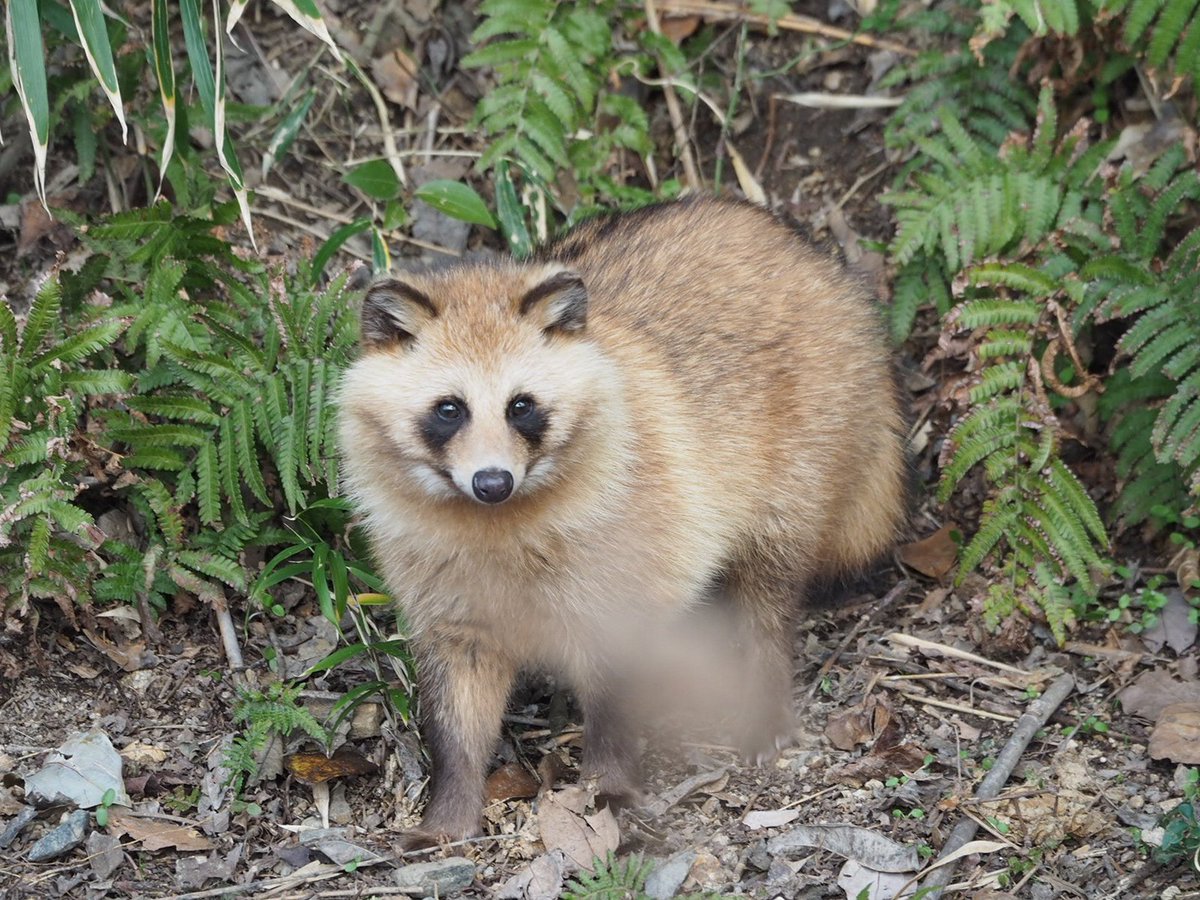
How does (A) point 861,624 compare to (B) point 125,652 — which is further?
(A) point 861,624

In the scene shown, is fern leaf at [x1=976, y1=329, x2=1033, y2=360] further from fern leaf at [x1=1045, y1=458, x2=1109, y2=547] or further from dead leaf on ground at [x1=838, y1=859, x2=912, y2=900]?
dead leaf on ground at [x1=838, y1=859, x2=912, y2=900]

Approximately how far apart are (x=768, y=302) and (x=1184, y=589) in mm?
2228

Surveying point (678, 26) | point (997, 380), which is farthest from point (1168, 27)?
point (678, 26)

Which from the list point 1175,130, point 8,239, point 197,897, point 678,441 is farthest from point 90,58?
point 1175,130

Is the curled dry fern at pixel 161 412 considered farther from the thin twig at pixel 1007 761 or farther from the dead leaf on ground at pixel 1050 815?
the dead leaf on ground at pixel 1050 815

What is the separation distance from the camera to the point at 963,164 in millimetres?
6555

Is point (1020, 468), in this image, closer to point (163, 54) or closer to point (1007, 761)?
point (1007, 761)

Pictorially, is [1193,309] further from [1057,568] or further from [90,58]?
[90,58]

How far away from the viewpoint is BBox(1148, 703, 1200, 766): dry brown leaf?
490cm

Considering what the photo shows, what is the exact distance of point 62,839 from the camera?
4590 millimetres

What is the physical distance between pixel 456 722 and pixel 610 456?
118cm

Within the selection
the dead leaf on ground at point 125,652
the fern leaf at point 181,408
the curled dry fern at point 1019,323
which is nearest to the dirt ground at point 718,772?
the dead leaf on ground at point 125,652

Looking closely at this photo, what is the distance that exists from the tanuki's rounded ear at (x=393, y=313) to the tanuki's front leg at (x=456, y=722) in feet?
3.77

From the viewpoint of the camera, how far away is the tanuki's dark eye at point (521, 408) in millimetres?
4430
